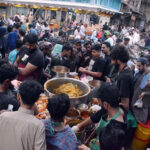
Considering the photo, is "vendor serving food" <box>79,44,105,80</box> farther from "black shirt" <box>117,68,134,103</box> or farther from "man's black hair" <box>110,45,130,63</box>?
"black shirt" <box>117,68,134,103</box>

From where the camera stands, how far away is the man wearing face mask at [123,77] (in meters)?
Result: 2.51

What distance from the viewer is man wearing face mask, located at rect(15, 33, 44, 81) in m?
2.87

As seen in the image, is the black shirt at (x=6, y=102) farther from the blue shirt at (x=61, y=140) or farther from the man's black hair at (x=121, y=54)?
the man's black hair at (x=121, y=54)

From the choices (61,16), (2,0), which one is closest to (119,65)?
(2,0)

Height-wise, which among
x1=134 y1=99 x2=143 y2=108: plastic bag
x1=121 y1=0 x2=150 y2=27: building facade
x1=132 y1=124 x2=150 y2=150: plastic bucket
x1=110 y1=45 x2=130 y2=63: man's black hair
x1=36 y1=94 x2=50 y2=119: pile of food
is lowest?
x1=132 y1=124 x2=150 y2=150: plastic bucket

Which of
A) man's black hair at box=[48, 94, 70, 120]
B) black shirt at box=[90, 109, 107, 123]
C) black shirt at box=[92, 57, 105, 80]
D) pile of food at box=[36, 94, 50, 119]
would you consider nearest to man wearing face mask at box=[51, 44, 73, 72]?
black shirt at box=[92, 57, 105, 80]

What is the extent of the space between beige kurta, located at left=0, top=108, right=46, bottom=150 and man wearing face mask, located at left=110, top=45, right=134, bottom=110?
1.46m

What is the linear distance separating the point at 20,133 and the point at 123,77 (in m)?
1.67

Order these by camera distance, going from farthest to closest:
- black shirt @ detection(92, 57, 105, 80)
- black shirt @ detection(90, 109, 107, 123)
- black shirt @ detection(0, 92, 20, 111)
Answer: black shirt @ detection(92, 57, 105, 80) → black shirt @ detection(90, 109, 107, 123) → black shirt @ detection(0, 92, 20, 111)

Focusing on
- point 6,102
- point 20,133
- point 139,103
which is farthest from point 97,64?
point 20,133

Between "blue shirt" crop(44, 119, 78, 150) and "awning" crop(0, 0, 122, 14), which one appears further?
"awning" crop(0, 0, 122, 14)

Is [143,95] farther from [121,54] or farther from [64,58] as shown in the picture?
[64,58]

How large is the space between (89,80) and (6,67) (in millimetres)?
1785

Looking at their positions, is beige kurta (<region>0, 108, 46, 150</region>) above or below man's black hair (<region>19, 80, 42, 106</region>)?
below
